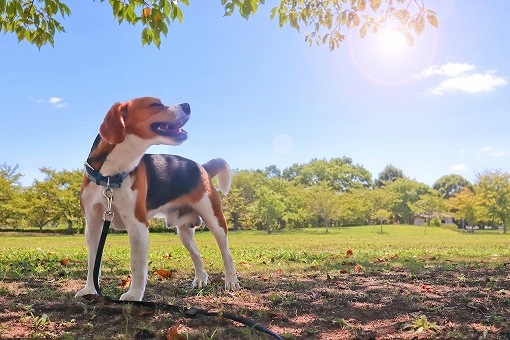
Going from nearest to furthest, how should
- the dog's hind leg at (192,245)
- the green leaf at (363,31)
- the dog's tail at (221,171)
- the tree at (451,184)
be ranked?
the dog's hind leg at (192,245) < the dog's tail at (221,171) < the green leaf at (363,31) < the tree at (451,184)

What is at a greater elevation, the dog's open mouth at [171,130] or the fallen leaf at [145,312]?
the dog's open mouth at [171,130]

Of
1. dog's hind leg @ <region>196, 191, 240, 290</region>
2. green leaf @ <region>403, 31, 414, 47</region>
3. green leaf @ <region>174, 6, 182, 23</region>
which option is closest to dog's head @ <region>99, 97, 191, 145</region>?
dog's hind leg @ <region>196, 191, 240, 290</region>

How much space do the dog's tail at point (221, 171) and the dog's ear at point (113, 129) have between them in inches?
65.3

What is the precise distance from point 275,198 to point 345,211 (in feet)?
40.3

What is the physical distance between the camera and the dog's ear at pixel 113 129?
11.3ft

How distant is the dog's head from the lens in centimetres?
346

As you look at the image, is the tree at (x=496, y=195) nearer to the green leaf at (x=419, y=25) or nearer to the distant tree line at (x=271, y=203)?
the distant tree line at (x=271, y=203)

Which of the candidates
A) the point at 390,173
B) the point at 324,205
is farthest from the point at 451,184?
the point at 324,205

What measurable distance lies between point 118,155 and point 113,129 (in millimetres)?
234

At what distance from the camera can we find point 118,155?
3.58 meters

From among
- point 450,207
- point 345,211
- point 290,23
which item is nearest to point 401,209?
point 450,207

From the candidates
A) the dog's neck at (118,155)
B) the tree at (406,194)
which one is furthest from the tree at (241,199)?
the dog's neck at (118,155)

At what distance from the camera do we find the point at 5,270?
6027 millimetres

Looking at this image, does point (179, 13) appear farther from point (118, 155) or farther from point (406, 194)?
point (406, 194)
